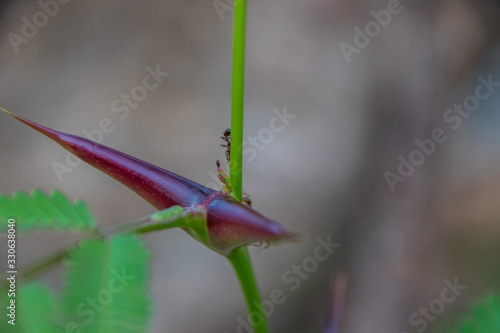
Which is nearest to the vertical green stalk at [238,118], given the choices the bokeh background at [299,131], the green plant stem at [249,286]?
the green plant stem at [249,286]

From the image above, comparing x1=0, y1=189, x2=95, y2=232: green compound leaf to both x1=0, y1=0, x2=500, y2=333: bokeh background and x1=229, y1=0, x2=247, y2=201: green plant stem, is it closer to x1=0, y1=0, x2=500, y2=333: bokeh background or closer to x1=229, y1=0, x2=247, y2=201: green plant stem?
x1=229, y1=0, x2=247, y2=201: green plant stem

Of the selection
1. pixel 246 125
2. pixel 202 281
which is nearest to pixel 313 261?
pixel 202 281

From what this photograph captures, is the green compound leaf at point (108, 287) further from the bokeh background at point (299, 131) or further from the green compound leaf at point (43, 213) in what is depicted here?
the bokeh background at point (299, 131)

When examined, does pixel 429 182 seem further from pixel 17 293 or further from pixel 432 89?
pixel 17 293

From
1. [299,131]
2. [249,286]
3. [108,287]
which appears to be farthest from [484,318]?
[299,131]

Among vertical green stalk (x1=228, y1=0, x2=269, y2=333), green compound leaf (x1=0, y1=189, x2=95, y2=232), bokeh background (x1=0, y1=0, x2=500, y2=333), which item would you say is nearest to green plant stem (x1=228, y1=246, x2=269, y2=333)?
vertical green stalk (x1=228, y1=0, x2=269, y2=333)
